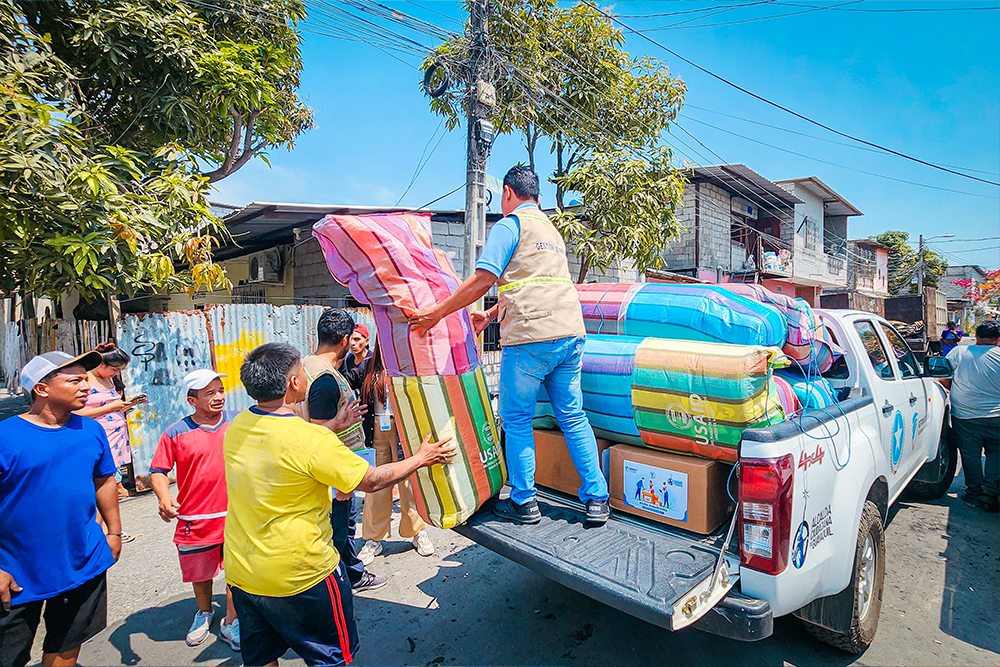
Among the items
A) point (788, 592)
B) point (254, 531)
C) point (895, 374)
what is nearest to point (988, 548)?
point (895, 374)

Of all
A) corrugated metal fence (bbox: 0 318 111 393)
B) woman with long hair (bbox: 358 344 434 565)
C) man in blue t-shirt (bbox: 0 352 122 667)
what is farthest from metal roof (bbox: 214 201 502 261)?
man in blue t-shirt (bbox: 0 352 122 667)

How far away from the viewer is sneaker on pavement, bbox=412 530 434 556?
4066mm

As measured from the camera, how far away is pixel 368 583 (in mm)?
3539

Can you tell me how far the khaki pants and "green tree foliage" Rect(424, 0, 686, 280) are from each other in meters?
6.45

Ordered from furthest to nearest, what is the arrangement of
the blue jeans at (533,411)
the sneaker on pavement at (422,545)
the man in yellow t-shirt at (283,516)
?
1. the sneaker on pavement at (422,545)
2. the blue jeans at (533,411)
3. the man in yellow t-shirt at (283,516)

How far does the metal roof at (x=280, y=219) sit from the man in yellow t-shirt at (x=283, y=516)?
5.71 meters

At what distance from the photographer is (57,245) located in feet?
14.0

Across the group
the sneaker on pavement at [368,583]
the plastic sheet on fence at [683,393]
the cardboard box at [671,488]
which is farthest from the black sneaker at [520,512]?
the sneaker on pavement at [368,583]

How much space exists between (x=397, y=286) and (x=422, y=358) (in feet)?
1.24

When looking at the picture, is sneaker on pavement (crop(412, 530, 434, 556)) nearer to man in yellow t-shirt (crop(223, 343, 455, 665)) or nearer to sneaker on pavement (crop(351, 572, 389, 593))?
sneaker on pavement (crop(351, 572, 389, 593))

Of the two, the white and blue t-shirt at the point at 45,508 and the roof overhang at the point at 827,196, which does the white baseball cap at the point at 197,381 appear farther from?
the roof overhang at the point at 827,196

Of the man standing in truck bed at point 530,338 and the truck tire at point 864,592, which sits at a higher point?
the man standing in truck bed at point 530,338

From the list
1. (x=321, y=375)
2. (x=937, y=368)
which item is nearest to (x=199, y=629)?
(x=321, y=375)

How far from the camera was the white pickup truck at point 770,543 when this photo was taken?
2053mm
